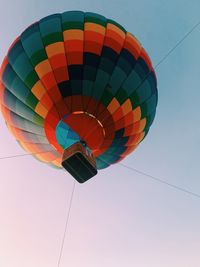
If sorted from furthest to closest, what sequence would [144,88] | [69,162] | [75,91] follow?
[144,88]
[75,91]
[69,162]

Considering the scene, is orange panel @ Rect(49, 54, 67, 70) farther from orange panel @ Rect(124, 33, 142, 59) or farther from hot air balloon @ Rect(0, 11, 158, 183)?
orange panel @ Rect(124, 33, 142, 59)

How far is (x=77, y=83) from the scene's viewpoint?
24.3 ft

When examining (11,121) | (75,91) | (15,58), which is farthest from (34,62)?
(11,121)

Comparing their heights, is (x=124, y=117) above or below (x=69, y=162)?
above

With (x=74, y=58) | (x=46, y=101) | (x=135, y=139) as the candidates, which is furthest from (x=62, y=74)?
(x=135, y=139)

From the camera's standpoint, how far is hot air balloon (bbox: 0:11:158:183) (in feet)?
24.3

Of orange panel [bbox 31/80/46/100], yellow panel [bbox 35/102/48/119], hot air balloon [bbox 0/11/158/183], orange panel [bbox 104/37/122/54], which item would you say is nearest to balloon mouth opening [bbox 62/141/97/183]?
hot air balloon [bbox 0/11/158/183]

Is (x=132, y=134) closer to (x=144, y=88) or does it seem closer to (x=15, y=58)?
(x=144, y=88)

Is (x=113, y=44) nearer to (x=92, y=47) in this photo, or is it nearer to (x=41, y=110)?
(x=92, y=47)

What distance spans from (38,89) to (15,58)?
0.94 m

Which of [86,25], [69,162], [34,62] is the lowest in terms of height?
[69,162]

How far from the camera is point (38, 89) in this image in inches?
296

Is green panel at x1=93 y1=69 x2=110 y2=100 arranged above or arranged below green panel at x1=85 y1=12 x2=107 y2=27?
below

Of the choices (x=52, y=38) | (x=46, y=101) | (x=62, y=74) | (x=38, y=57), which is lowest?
(x=46, y=101)
